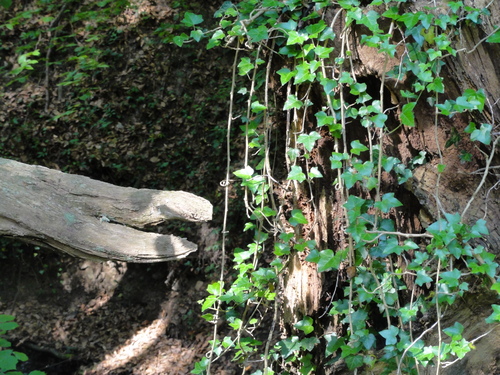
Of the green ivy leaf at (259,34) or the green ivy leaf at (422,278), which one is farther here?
the green ivy leaf at (259,34)

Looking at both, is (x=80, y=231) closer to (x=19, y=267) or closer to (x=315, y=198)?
(x=315, y=198)

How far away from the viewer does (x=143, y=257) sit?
1960 millimetres

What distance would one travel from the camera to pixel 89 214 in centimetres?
203

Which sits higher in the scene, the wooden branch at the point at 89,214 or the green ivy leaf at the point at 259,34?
the green ivy leaf at the point at 259,34

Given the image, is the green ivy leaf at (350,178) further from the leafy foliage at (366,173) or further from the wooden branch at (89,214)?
the wooden branch at (89,214)

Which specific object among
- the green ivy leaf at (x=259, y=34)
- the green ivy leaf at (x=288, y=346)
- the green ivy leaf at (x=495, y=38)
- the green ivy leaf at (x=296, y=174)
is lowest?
the green ivy leaf at (x=288, y=346)

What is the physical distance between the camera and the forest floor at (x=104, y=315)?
4586 mm

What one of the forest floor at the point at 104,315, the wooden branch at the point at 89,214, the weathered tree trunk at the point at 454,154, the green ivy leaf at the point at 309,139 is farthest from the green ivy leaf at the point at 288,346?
the forest floor at the point at 104,315

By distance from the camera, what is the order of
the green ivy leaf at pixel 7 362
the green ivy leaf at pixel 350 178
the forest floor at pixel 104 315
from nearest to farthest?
1. the green ivy leaf at pixel 350 178
2. the green ivy leaf at pixel 7 362
3. the forest floor at pixel 104 315

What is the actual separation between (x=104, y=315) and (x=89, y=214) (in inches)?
132

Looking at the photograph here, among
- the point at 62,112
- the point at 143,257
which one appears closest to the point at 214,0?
the point at 62,112

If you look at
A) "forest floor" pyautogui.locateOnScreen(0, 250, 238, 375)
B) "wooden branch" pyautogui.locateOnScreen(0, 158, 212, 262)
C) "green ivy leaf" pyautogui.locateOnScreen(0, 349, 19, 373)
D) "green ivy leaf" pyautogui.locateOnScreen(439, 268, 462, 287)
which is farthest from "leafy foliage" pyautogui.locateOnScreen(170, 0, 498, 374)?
"forest floor" pyautogui.locateOnScreen(0, 250, 238, 375)

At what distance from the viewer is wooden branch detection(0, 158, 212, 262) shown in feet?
6.24

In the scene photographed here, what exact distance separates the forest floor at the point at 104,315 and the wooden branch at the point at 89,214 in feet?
8.27
